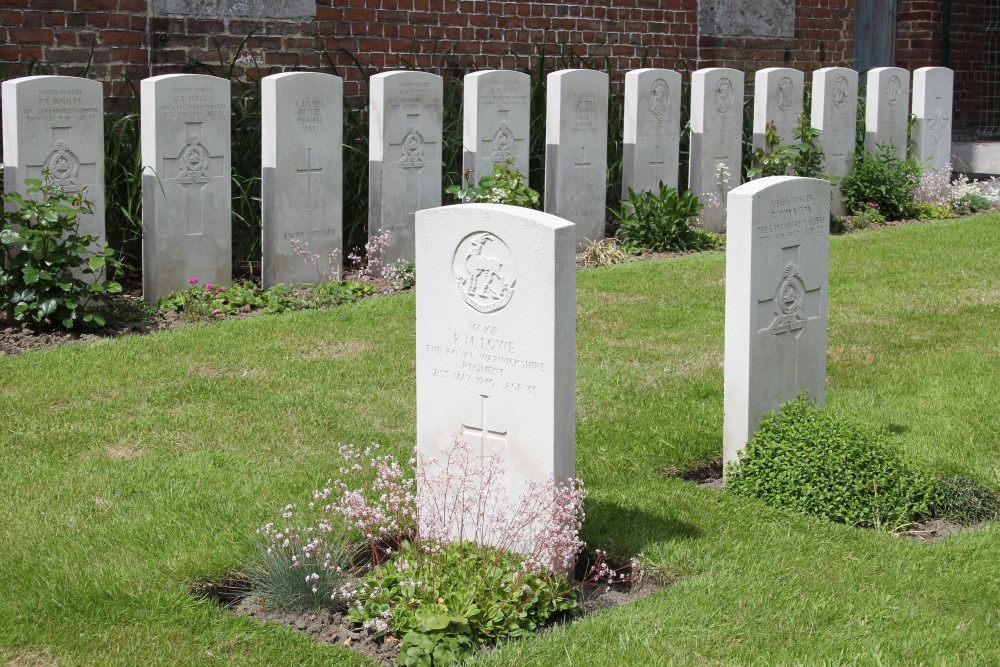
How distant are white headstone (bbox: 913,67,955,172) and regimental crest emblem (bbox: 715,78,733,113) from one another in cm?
272

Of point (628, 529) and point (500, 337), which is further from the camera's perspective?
point (628, 529)

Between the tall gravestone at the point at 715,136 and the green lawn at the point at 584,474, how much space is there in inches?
111

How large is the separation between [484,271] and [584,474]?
4.38 ft

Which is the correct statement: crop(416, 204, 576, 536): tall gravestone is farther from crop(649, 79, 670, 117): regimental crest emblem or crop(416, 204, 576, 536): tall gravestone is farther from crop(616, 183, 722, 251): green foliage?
crop(649, 79, 670, 117): regimental crest emblem

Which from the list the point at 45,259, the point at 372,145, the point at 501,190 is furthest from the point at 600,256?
the point at 45,259

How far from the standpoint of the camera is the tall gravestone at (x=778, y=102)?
1193 centimetres

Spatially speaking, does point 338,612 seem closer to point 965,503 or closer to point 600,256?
point 965,503

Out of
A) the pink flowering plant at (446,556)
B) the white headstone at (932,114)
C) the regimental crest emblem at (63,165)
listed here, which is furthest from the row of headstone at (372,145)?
the pink flowering plant at (446,556)

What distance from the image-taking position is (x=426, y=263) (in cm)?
428

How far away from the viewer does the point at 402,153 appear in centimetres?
919

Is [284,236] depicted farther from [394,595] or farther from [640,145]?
[394,595]

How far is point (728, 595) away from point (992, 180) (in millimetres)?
11722

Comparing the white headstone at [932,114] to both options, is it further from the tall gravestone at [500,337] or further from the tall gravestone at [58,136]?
the tall gravestone at [500,337]

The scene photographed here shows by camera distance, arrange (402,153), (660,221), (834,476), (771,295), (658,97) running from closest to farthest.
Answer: (834,476)
(771,295)
(402,153)
(660,221)
(658,97)
